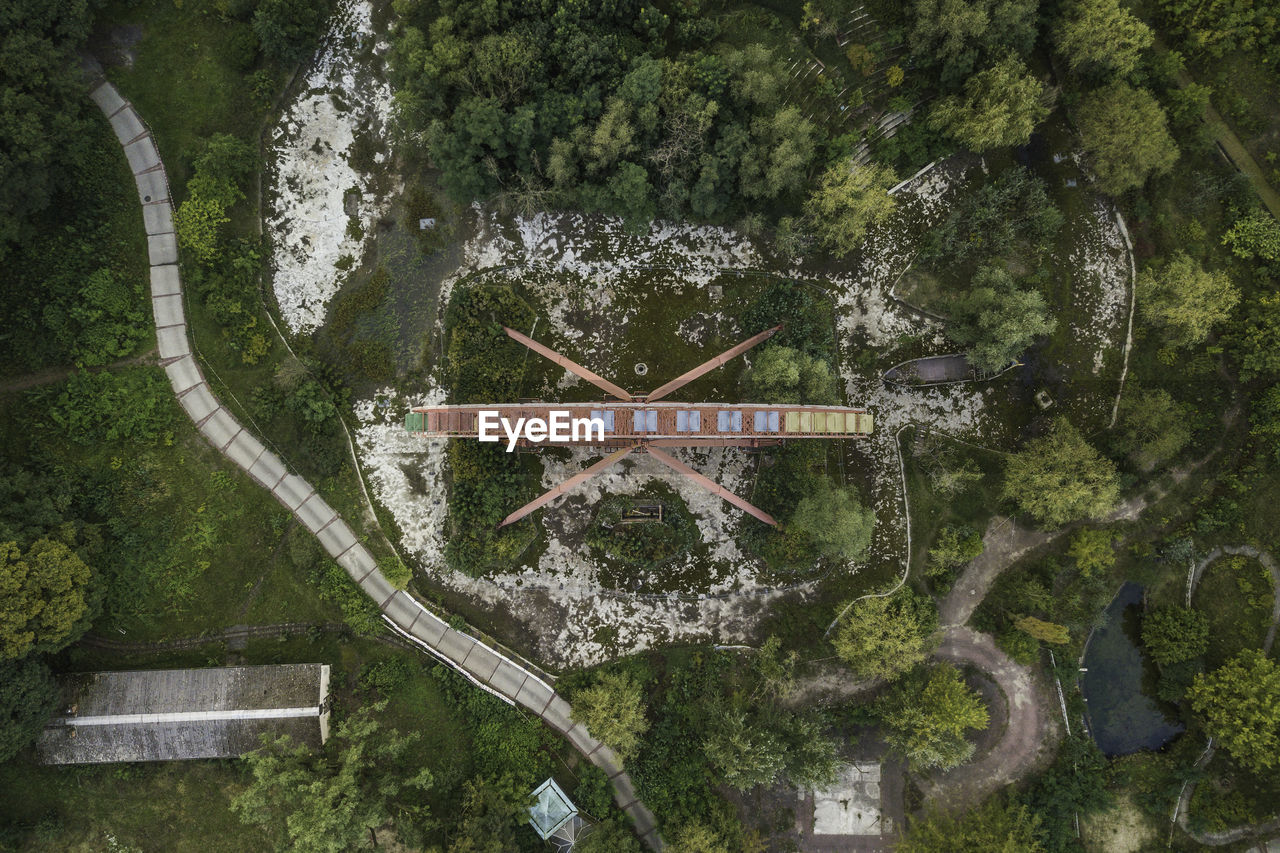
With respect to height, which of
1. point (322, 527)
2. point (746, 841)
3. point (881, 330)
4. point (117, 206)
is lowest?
point (746, 841)

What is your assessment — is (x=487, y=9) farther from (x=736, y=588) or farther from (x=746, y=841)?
(x=746, y=841)

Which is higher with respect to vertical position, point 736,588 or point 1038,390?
Result: point 1038,390

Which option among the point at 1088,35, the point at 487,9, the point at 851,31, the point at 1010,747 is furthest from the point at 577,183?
the point at 1010,747

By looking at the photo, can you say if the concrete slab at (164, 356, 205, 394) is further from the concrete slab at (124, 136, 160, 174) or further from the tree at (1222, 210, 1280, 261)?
the tree at (1222, 210, 1280, 261)

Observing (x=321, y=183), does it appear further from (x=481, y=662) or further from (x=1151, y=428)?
(x=1151, y=428)

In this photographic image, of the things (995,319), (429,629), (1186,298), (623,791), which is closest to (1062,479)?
(995,319)

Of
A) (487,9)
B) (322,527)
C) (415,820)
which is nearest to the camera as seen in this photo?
(487,9)

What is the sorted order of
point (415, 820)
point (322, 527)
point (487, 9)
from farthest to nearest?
point (322, 527)
point (415, 820)
point (487, 9)
